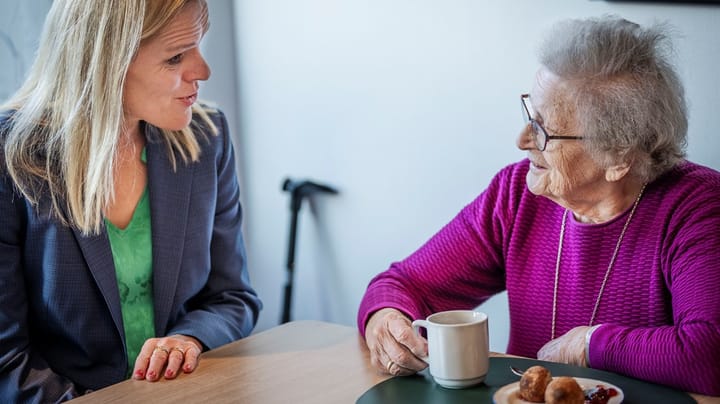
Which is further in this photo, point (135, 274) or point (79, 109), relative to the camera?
point (135, 274)

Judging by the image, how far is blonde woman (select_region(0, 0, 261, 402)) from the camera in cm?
169

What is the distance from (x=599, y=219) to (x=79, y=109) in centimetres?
100

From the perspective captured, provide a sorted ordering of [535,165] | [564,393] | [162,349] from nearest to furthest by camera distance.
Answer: [564,393] < [162,349] < [535,165]

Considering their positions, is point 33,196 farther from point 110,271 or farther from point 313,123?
point 313,123

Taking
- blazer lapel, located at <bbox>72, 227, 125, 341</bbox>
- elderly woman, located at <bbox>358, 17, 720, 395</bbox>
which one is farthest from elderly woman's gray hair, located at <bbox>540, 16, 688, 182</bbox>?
blazer lapel, located at <bbox>72, 227, 125, 341</bbox>

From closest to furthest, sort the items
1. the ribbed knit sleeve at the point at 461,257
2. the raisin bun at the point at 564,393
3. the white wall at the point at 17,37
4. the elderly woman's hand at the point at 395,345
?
the raisin bun at the point at 564,393
the elderly woman's hand at the point at 395,345
the ribbed knit sleeve at the point at 461,257
the white wall at the point at 17,37

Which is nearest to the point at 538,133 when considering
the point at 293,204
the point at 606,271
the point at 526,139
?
the point at 526,139

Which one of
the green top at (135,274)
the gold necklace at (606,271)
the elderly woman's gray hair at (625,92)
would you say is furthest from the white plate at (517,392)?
Result: the green top at (135,274)

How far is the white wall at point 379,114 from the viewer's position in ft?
7.24

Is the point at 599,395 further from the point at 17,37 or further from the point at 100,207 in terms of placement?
the point at 17,37

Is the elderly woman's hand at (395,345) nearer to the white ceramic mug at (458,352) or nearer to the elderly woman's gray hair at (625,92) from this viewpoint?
the white ceramic mug at (458,352)

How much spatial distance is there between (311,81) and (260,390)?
1.61 m

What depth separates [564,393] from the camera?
4.02 ft

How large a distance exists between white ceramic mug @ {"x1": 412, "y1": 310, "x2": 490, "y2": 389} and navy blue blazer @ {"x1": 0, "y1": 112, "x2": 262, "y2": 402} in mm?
571
